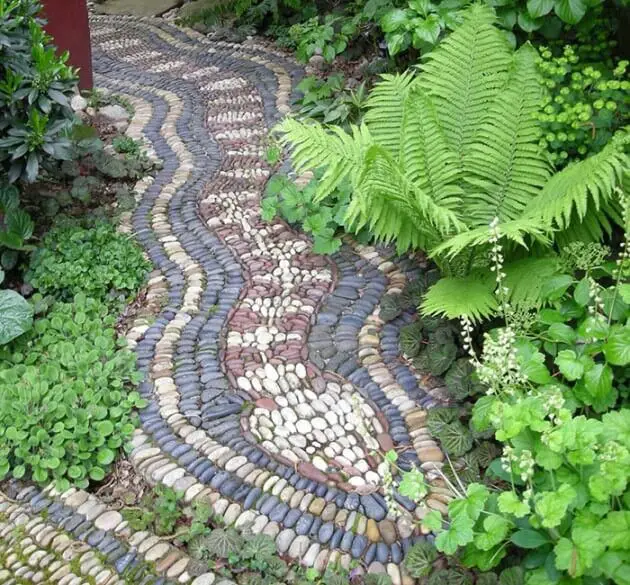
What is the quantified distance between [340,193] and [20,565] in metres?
2.09

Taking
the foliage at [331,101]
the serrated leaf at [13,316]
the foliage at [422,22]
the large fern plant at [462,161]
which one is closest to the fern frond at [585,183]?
the large fern plant at [462,161]

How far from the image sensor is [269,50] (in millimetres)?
5863

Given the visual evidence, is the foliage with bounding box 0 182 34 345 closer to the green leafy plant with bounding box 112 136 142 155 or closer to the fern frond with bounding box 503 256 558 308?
the green leafy plant with bounding box 112 136 142 155

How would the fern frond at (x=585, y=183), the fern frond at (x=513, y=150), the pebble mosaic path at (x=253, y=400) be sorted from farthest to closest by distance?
the fern frond at (x=513, y=150) < the fern frond at (x=585, y=183) < the pebble mosaic path at (x=253, y=400)

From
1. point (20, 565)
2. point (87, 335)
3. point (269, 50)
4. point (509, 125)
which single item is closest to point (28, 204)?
point (87, 335)

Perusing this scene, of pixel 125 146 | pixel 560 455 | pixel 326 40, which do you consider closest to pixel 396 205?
pixel 560 455

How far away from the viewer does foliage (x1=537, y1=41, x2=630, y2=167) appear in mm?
2549

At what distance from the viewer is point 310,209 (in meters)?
3.33

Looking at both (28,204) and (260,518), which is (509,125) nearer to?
(260,518)

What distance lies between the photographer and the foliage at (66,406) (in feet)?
7.67

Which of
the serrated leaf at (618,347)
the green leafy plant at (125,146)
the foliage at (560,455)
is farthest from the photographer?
the green leafy plant at (125,146)

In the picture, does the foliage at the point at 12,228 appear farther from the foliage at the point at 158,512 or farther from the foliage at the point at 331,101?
the foliage at the point at 331,101

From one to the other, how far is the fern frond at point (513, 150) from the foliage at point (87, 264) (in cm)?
161

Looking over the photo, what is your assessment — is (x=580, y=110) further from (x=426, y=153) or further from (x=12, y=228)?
(x=12, y=228)
